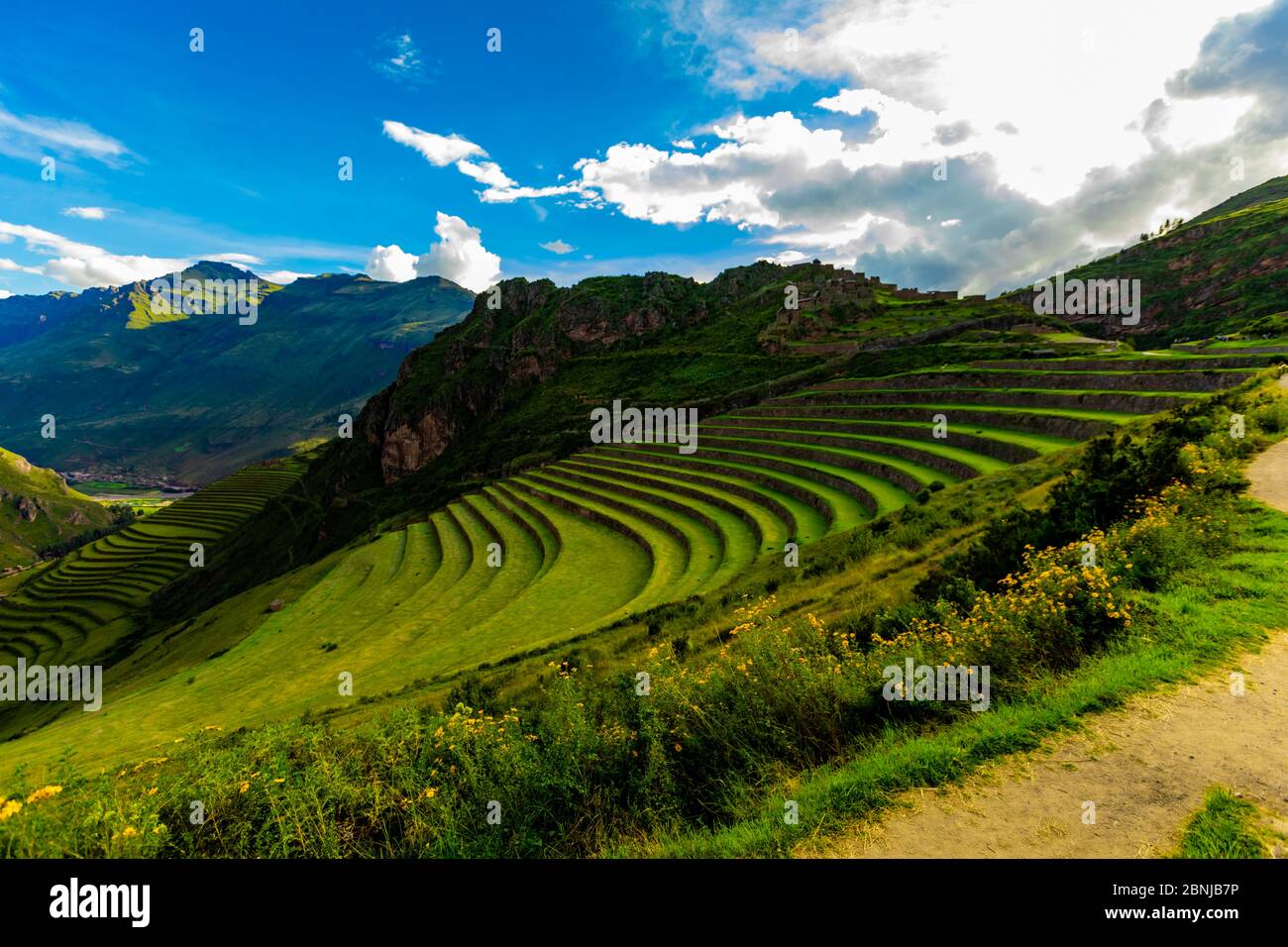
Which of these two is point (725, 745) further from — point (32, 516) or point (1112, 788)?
point (32, 516)

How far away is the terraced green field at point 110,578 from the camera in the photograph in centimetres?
6906

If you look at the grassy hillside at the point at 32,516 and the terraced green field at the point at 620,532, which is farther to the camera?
the grassy hillside at the point at 32,516

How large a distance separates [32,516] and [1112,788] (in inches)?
10734

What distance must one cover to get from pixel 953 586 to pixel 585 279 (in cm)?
15168

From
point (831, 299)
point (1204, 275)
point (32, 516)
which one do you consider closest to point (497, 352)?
point (831, 299)

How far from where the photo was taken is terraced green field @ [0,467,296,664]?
227ft

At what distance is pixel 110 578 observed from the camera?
9088 centimetres

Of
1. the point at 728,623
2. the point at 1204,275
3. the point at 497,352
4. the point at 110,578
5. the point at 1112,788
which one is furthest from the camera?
the point at 497,352

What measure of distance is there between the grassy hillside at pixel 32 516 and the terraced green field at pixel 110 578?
224 feet

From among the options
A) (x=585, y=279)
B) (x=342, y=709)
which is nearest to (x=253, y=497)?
(x=585, y=279)

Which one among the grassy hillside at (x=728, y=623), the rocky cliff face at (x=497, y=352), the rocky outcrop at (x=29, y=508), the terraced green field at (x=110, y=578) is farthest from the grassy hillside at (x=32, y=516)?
the grassy hillside at (x=728, y=623)

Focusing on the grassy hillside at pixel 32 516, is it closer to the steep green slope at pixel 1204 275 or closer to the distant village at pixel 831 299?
the distant village at pixel 831 299

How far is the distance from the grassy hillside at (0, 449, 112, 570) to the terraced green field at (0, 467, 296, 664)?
68.2m

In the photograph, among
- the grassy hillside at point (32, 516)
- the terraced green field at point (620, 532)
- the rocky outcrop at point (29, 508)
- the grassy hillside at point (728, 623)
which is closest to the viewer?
the grassy hillside at point (728, 623)
